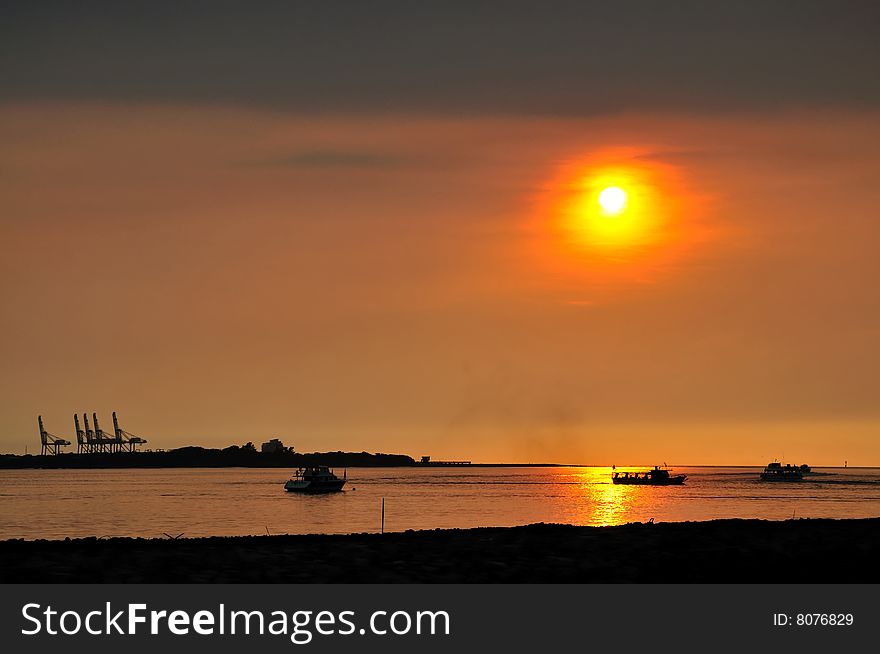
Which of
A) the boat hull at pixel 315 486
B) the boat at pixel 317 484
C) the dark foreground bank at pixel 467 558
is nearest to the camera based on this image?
the dark foreground bank at pixel 467 558

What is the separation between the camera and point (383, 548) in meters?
24.9

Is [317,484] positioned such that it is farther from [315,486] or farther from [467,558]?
[467,558]

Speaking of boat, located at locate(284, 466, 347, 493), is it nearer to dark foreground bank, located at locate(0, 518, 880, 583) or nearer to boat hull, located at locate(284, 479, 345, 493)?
boat hull, located at locate(284, 479, 345, 493)

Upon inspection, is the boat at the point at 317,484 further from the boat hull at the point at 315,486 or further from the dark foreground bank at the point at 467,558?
the dark foreground bank at the point at 467,558

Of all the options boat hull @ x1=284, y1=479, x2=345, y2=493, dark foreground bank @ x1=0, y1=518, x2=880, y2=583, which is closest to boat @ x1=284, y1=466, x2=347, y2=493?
boat hull @ x1=284, y1=479, x2=345, y2=493

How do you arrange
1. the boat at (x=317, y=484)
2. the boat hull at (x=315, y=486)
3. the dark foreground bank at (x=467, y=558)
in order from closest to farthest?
1. the dark foreground bank at (x=467, y=558)
2. the boat hull at (x=315, y=486)
3. the boat at (x=317, y=484)

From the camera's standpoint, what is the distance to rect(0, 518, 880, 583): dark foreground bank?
2141 centimetres

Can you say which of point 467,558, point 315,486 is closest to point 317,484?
point 315,486

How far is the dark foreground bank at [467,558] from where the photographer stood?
70.2 ft

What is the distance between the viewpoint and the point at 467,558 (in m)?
23.9

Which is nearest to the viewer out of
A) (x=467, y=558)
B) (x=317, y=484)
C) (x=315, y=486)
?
(x=467, y=558)

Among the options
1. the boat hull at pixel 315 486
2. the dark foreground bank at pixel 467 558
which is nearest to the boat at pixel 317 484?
the boat hull at pixel 315 486

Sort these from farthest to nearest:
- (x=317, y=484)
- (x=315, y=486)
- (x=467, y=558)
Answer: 1. (x=317, y=484)
2. (x=315, y=486)
3. (x=467, y=558)

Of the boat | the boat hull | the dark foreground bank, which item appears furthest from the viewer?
the boat
